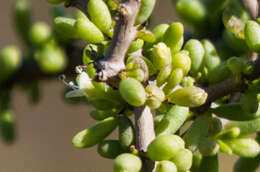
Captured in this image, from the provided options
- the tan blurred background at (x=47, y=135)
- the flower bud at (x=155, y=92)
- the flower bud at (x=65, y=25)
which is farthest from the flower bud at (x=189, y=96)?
the tan blurred background at (x=47, y=135)

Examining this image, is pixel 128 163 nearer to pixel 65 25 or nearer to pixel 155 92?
pixel 155 92

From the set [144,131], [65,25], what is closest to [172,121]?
[144,131]

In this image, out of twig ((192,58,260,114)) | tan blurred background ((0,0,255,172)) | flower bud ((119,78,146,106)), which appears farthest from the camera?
tan blurred background ((0,0,255,172))

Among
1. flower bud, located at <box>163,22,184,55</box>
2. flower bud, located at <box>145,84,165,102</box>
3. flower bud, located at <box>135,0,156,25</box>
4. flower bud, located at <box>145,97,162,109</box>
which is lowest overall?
flower bud, located at <box>145,97,162,109</box>

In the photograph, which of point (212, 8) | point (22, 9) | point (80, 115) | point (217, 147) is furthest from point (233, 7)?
point (80, 115)

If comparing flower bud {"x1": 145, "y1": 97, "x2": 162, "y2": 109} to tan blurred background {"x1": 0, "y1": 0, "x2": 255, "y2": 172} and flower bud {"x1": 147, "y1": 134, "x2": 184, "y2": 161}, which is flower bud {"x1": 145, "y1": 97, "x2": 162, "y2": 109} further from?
tan blurred background {"x1": 0, "y1": 0, "x2": 255, "y2": 172}

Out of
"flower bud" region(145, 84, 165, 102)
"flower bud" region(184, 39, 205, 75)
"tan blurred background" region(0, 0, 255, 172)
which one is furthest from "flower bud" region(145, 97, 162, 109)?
"tan blurred background" region(0, 0, 255, 172)

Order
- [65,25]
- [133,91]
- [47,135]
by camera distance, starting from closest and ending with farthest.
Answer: [133,91]
[65,25]
[47,135]

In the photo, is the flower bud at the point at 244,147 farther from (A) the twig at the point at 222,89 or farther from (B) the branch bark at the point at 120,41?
(B) the branch bark at the point at 120,41

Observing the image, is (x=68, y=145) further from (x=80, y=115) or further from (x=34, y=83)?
(x=34, y=83)
